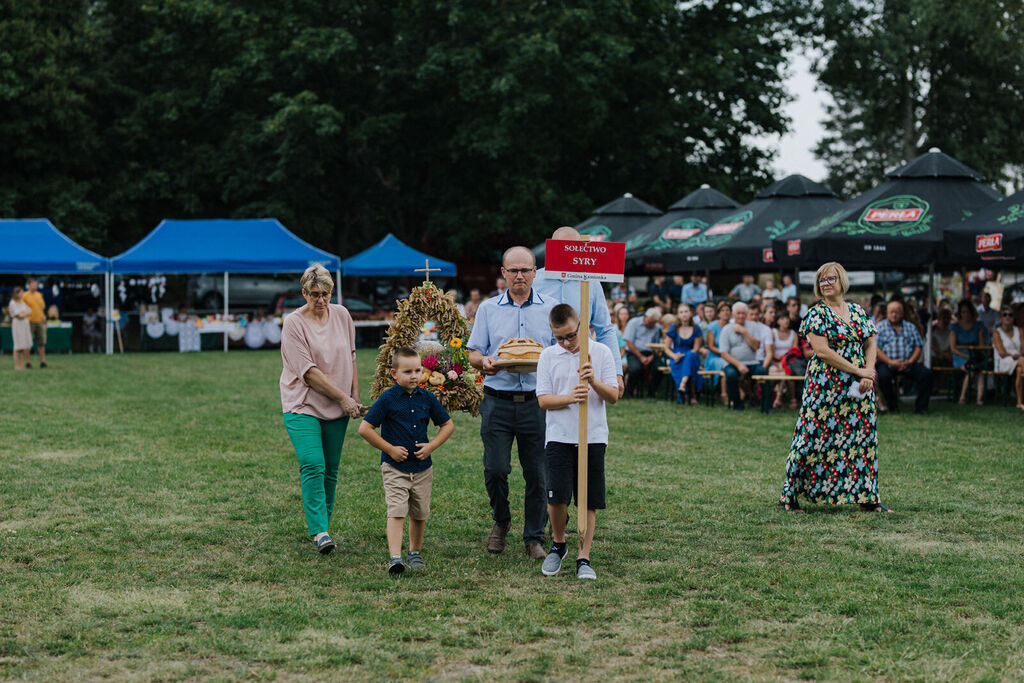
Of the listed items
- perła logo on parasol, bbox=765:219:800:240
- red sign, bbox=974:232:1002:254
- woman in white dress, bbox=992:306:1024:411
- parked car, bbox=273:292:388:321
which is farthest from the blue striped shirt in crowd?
parked car, bbox=273:292:388:321

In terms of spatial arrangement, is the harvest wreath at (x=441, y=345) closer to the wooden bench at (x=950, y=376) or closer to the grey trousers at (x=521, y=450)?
the grey trousers at (x=521, y=450)

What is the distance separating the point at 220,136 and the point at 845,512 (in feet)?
99.7

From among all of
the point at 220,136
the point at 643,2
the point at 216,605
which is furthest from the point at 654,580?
the point at 220,136

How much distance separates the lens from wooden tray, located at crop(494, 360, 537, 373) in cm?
653

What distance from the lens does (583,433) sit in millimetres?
6359

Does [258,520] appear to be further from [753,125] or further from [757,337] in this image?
[753,125]

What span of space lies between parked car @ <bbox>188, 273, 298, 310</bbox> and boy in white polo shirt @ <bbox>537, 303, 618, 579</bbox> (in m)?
27.9

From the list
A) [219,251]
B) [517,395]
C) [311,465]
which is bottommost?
[311,465]

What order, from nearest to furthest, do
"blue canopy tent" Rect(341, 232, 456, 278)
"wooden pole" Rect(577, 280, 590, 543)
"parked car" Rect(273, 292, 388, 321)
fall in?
"wooden pole" Rect(577, 280, 590, 543)
"blue canopy tent" Rect(341, 232, 456, 278)
"parked car" Rect(273, 292, 388, 321)

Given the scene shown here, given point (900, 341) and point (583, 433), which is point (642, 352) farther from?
point (583, 433)

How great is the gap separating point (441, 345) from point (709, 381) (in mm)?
6565

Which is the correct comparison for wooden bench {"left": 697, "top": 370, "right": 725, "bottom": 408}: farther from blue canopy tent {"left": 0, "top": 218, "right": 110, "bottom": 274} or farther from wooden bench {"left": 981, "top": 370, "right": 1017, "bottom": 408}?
blue canopy tent {"left": 0, "top": 218, "right": 110, "bottom": 274}

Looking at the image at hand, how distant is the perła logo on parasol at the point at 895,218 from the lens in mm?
14523

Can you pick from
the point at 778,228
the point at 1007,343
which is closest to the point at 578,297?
the point at 1007,343
